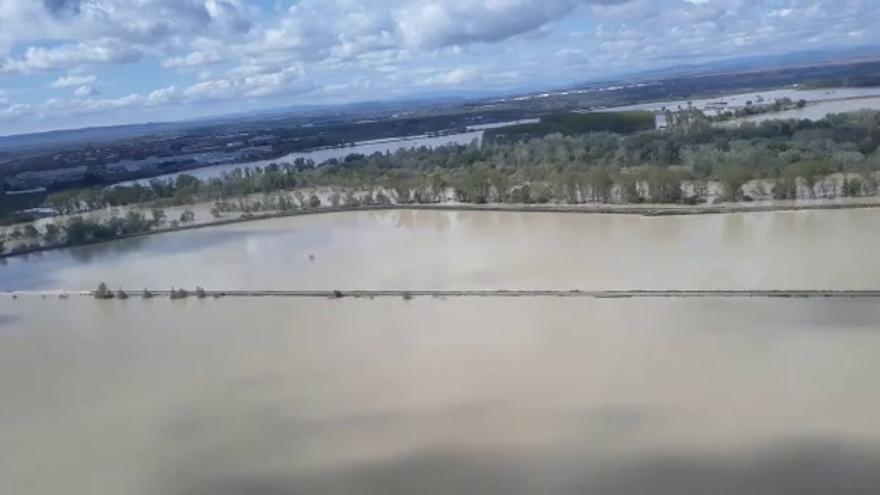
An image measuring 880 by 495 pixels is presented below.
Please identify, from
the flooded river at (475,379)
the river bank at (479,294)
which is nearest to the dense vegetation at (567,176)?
the flooded river at (475,379)

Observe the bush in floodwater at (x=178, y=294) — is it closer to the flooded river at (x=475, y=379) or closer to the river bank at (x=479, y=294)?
the river bank at (x=479, y=294)

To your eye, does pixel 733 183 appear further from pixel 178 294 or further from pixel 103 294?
pixel 103 294

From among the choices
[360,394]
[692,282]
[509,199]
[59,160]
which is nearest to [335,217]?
[509,199]

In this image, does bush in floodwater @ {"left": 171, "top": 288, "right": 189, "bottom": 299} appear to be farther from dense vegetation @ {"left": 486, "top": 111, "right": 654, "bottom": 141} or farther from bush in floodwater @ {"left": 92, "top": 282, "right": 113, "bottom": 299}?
dense vegetation @ {"left": 486, "top": 111, "right": 654, "bottom": 141}

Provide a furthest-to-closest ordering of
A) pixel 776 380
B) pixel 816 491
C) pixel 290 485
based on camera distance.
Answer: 1. pixel 776 380
2. pixel 290 485
3. pixel 816 491

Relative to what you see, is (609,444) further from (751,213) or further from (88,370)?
(751,213)

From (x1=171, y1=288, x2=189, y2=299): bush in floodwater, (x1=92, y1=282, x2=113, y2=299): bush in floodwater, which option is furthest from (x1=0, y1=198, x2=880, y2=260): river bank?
(x1=171, y1=288, x2=189, y2=299): bush in floodwater
